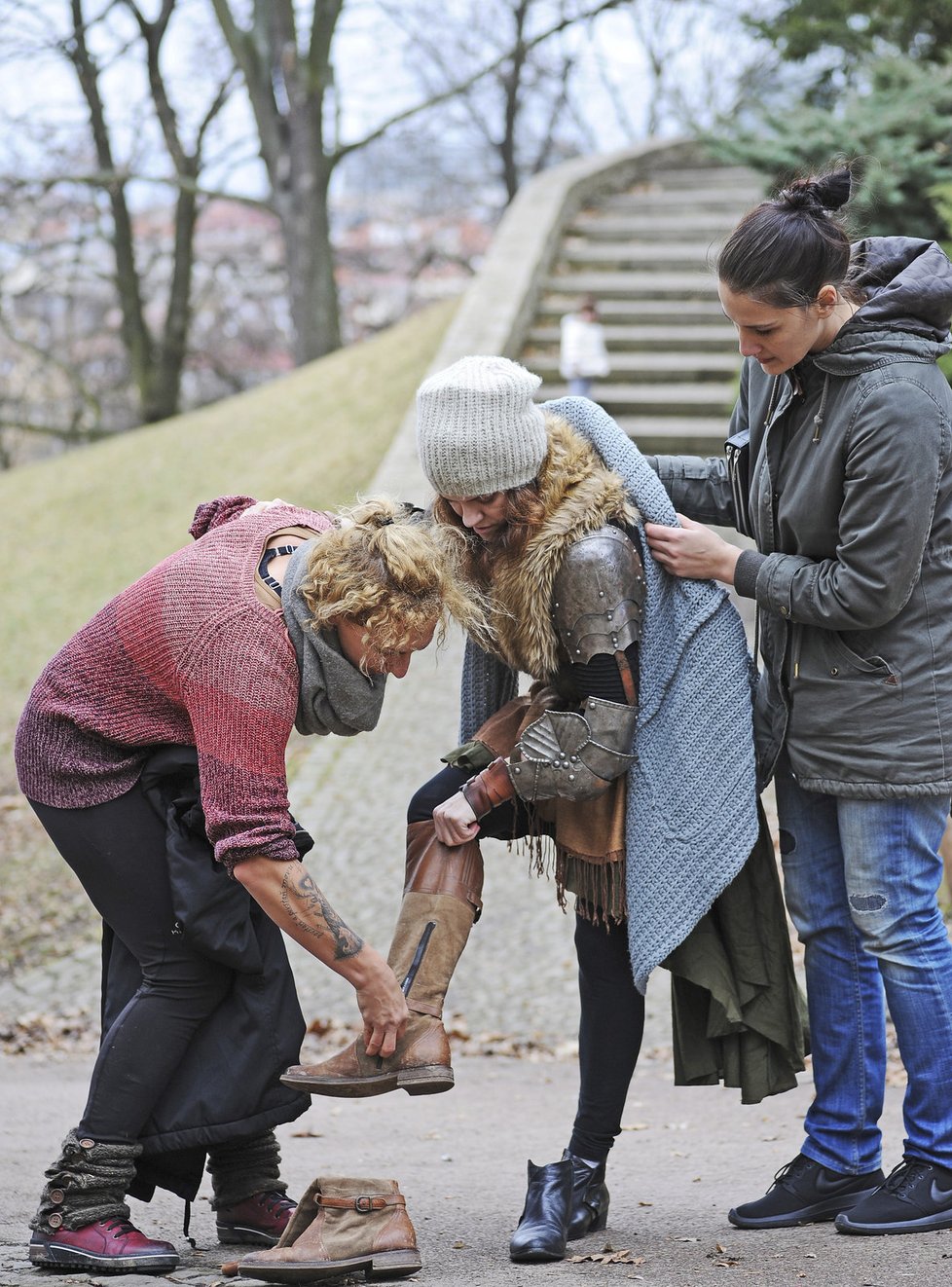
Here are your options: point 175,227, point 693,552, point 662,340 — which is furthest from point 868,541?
point 175,227

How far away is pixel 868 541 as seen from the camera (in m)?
2.68

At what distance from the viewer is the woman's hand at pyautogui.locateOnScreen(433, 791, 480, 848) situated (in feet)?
9.59

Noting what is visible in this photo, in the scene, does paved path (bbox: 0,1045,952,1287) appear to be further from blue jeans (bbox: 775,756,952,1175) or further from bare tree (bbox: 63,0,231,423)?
bare tree (bbox: 63,0,231,423)

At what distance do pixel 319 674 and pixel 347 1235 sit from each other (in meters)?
1.08

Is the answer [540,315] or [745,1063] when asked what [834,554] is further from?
[540,315]

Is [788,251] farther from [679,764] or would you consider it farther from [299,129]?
[299,129]

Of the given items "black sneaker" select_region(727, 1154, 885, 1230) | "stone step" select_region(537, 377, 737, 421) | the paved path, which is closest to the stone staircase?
Answer: "stone step" select_region(537, 377, 737, 421)

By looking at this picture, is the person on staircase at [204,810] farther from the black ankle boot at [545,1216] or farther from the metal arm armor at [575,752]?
the black ankle boot at [545,1216]

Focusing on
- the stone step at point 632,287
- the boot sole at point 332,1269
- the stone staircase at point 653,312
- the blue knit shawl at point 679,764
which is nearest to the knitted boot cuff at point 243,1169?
the boot sole at point 332,1269

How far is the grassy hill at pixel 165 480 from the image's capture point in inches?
402

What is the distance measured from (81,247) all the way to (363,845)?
1755cm

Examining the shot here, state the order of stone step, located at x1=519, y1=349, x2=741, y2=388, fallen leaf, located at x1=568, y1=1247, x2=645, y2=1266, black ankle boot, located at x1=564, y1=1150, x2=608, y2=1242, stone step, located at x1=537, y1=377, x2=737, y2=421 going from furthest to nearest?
stone step, located at x1=519, y1=349, x2=741, y2=388, stone step, located at x1=537, y1=377, x2=737, y2=421, black ankle boot, located at x1=564, y1=1150, x2=608, y2=1242, fallen leaf, located at x1=568, y1=1247, x2=645, y2=1266

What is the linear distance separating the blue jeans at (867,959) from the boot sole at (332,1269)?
3.12 ft

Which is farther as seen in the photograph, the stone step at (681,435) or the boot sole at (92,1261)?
the stone step at (681,435)
